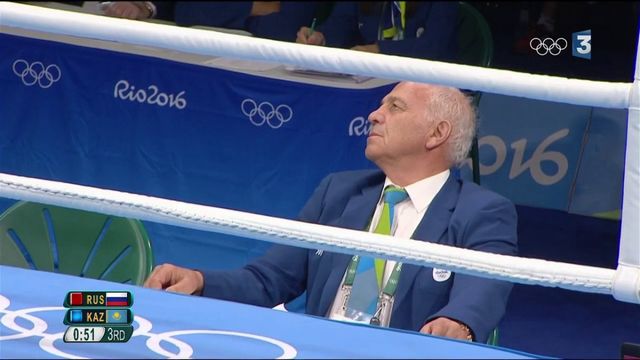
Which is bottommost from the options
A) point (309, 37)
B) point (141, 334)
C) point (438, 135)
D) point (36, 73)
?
point (141, 334)

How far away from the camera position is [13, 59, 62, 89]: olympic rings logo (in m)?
3.73

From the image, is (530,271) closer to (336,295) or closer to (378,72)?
(378,72)

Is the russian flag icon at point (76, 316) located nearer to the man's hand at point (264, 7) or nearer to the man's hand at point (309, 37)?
the man's hand at point (309, 37)

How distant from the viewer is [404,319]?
2.30m

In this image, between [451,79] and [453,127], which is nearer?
[451,79]

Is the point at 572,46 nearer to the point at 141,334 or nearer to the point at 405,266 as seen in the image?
the point at 405,266

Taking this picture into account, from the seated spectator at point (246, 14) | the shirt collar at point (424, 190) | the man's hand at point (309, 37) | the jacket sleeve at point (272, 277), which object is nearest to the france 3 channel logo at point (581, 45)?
the shirt collar at point (424, 190)

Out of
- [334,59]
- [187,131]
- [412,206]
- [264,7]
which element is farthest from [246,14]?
[334,59]

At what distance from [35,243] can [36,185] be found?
71 cm

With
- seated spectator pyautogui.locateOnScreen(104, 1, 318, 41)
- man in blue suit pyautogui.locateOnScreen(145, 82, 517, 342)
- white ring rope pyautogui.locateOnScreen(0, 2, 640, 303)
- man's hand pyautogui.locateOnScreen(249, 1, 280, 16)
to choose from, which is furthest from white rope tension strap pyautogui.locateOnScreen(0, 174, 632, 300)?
man's hand pyautogui.locateOnScreen(249, 1, 280, 16)

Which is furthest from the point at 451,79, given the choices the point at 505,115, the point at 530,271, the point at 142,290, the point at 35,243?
the point at 505,115

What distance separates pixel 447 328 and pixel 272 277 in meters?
0.49

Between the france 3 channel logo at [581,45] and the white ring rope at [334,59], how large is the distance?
50.3 inches

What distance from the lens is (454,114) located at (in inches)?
100.0
